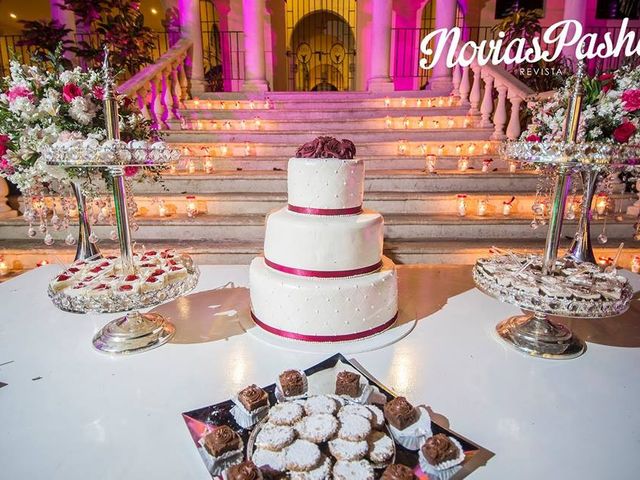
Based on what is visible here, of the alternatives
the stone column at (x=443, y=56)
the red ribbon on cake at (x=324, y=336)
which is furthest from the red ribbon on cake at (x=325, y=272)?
the stone column at (x=443, y=56)

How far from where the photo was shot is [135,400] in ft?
4.16

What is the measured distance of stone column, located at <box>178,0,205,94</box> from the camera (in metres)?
7.18

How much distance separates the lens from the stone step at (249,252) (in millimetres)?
3695

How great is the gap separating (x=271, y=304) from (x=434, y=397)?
77 cm

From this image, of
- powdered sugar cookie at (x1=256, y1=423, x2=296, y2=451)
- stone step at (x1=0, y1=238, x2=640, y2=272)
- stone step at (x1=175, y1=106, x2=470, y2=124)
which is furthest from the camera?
stone step at (x1=175, y1=106, x2=470, y2=124)

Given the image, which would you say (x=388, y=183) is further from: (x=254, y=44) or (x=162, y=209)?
(x=254, y=44)

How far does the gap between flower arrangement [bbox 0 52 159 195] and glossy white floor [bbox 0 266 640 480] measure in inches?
27.3

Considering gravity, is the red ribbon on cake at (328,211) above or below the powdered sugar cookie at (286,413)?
above

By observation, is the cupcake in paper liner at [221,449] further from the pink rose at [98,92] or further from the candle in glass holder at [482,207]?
the candle in glass holder at [482,207]

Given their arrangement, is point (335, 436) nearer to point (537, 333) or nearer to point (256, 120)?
point (537, 333)

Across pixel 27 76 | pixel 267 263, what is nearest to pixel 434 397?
pixel 267 263

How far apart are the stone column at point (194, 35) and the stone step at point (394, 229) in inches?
169

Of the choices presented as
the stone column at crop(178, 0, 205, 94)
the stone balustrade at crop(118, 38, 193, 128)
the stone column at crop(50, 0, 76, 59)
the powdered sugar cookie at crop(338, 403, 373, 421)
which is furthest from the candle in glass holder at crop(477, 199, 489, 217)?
the stone column at crop(50, 0, 76, 59)

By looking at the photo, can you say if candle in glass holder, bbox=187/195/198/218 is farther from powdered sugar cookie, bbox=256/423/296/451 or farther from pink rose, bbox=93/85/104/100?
powdered sugar cookie, bbox=256/423/296/451
